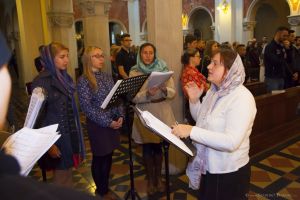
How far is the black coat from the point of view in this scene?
→ 2.38m

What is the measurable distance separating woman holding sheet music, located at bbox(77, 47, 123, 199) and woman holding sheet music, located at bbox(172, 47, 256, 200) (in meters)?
1.04

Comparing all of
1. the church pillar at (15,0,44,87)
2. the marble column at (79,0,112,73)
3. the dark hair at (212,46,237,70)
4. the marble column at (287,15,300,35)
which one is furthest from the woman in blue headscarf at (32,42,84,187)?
the marble column at (287,15,300,35)

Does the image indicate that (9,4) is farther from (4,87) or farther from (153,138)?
(4,87)

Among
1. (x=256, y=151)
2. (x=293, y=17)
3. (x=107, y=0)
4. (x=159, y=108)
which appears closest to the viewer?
(x=159, y=108)

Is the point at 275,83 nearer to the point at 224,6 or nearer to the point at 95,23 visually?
the point at 95,23

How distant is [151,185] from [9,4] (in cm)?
1504

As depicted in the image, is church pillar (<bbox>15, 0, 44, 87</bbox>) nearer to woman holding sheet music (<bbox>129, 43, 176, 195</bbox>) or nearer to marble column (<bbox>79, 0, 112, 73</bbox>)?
marble column (<bbox>79, 0, 112, 73</bbox>)

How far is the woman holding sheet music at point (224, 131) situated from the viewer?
1.71 m

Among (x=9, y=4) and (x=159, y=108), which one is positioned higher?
(x=9, y=4)

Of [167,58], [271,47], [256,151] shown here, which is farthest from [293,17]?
[167,58]

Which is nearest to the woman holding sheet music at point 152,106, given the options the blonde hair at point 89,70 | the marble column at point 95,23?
the blonde hair at point 89,70

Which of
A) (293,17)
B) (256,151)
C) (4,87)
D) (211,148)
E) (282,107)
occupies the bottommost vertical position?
(256,151)

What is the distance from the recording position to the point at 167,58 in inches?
135

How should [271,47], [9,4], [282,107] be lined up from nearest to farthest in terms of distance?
[282,107] < [271,47] < [9,4]
